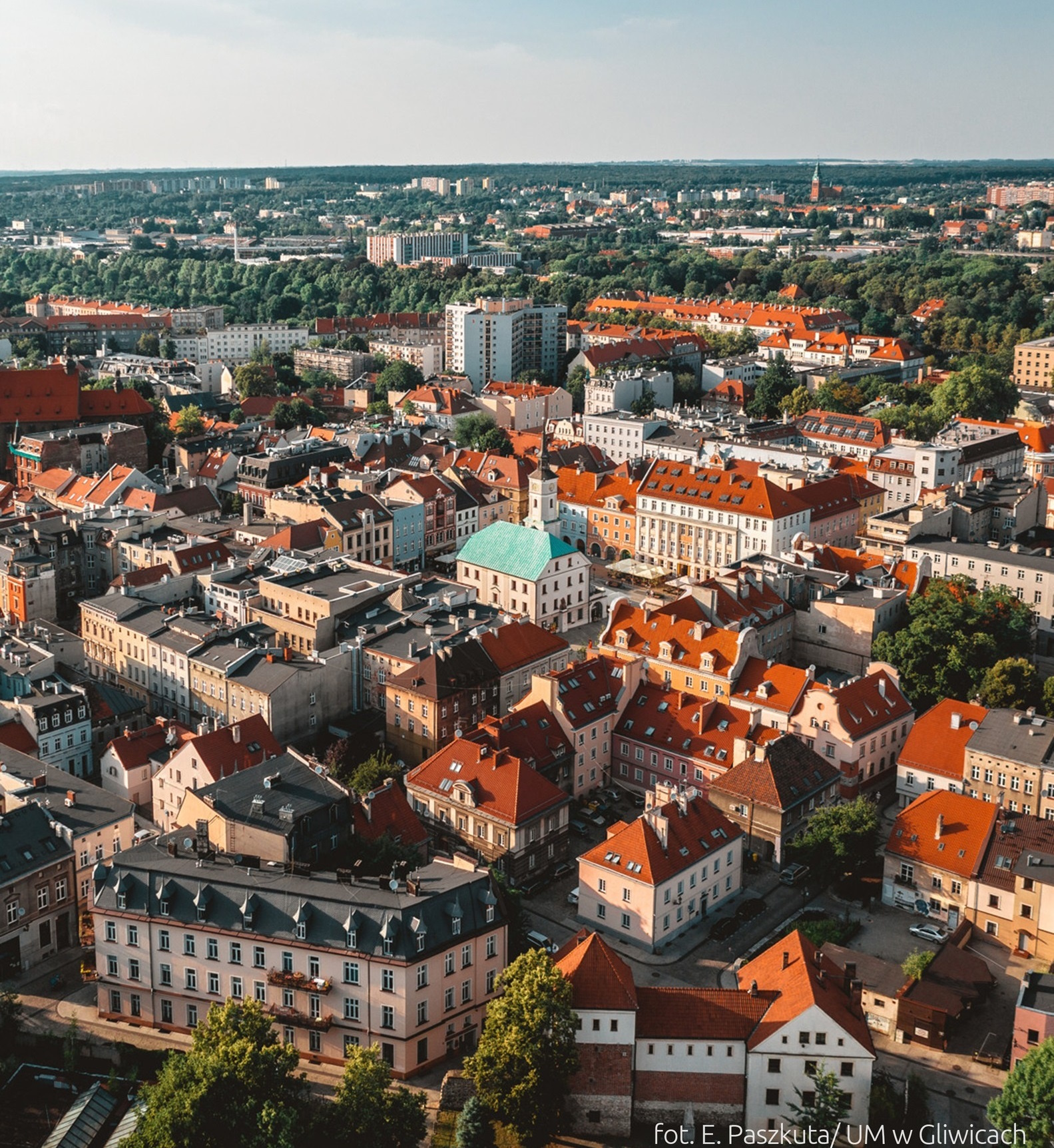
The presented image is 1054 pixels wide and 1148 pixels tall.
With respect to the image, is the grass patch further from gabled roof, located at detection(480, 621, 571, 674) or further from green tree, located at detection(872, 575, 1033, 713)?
green tree, located at detection(872, 575, 1033, 713)

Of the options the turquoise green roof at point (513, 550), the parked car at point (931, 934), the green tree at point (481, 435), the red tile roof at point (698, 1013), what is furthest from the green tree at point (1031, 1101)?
the green tree at point (481, 435)

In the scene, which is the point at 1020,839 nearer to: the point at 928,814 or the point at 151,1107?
the point at 928,814

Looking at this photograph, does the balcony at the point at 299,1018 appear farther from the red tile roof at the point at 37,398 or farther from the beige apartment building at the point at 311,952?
the red tile roof at the point at 37,398

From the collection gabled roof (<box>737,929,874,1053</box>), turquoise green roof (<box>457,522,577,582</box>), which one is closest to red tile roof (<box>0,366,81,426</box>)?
turquoise green roof (<box>457,522,577,582</box>)

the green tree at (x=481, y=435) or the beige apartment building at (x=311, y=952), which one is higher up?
the green tree at (x=481, y=435)

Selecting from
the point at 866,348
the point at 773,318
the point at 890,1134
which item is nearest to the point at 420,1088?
the point at 890,1134

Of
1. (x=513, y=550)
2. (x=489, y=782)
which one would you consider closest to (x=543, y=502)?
(x=513, y=550)

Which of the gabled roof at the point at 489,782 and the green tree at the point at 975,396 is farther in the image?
the green tree at the point at 975,396
